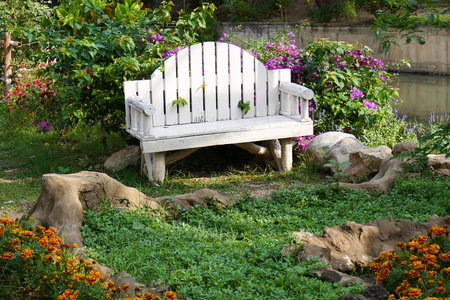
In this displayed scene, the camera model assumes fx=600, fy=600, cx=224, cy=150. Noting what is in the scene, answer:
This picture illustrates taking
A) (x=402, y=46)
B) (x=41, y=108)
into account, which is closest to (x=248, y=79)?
(x=41, y=108)

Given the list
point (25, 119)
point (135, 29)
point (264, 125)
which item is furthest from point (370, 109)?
point (25, 119)

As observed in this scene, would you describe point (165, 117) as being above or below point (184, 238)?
above

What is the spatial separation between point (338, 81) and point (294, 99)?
76cm

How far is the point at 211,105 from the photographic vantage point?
6.19 m

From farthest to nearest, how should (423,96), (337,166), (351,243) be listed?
1. (423,96)
2. (337,166)
3. (351,243)

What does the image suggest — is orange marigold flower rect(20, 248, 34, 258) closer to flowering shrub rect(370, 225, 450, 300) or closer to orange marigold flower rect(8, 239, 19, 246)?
orange marigold flower rect(8, 239, 19, 246)

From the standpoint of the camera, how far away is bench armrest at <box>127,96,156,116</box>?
5434 millimetres

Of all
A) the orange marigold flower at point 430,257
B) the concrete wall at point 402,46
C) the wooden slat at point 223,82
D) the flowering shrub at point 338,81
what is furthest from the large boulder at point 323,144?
the concrete wall at point 402,46

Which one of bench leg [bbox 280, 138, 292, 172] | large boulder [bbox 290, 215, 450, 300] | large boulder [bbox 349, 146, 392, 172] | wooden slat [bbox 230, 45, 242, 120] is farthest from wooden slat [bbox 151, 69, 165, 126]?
large boulder [bbox 290, 215, 450, 300]

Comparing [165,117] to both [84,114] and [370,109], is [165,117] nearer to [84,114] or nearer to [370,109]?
[84,114]

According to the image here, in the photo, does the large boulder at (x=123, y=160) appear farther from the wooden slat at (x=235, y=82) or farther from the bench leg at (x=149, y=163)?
the wooden slat at (x=235, y=82)

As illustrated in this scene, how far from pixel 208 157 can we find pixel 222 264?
127 inches

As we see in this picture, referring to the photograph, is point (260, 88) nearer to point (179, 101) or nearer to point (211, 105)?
point (211, 105)

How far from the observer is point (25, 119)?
8.40 meters
